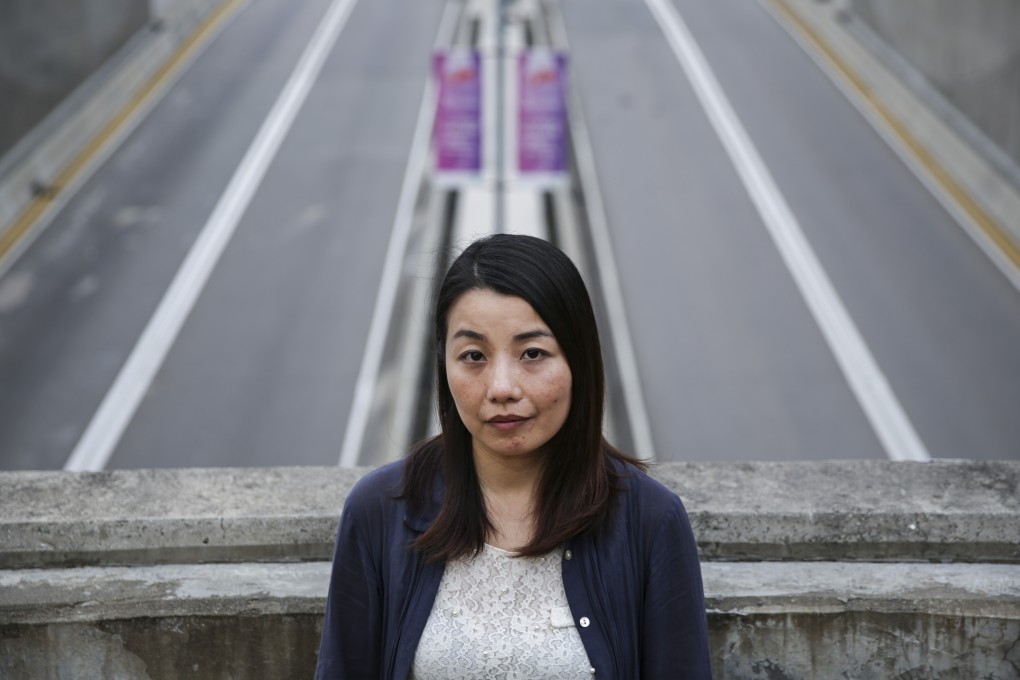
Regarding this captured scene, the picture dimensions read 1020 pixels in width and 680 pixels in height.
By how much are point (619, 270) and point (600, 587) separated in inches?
764

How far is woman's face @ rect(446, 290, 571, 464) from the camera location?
7.91 ft

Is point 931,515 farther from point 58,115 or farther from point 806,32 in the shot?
point 806,32

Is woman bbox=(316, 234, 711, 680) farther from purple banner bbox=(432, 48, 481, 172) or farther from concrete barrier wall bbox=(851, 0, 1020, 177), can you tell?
purple banner bbox=(432, 48, 481, 172)

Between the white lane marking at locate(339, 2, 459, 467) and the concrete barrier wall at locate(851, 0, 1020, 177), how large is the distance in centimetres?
1075

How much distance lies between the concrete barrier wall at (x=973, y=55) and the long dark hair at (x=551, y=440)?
20316mm

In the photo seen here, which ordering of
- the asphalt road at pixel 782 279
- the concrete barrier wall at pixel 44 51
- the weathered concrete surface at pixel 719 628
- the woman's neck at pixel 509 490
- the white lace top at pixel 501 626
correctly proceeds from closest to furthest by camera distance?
the white lace top at pixel 501 626 < the woman's neck at pixel 509 490 < the weathered concrete surface at pixel 719 628 < the asphalt road at pixel 782 279 < the concrete barrier wall at pixel 44 51

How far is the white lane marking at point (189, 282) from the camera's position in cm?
1686

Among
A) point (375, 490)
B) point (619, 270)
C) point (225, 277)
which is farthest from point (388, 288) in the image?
point (375, 490)

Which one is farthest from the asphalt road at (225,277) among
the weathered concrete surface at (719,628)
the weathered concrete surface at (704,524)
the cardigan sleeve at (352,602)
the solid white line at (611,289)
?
the cardigan sleeve at (352,602)

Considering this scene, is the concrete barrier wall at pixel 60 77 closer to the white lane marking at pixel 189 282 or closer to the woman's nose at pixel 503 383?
the white lane marking at pixel 189 282

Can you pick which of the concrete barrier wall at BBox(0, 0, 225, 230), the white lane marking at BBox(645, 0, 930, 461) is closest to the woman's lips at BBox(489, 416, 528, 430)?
the white lane marking at BBox(645, 0, 930, 461)

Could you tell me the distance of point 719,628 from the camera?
3.05 m

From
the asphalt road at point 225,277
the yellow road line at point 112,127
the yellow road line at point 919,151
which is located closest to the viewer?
the asphalt road at point 225,277

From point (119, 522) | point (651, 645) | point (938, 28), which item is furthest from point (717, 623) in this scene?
point (938, 28)
